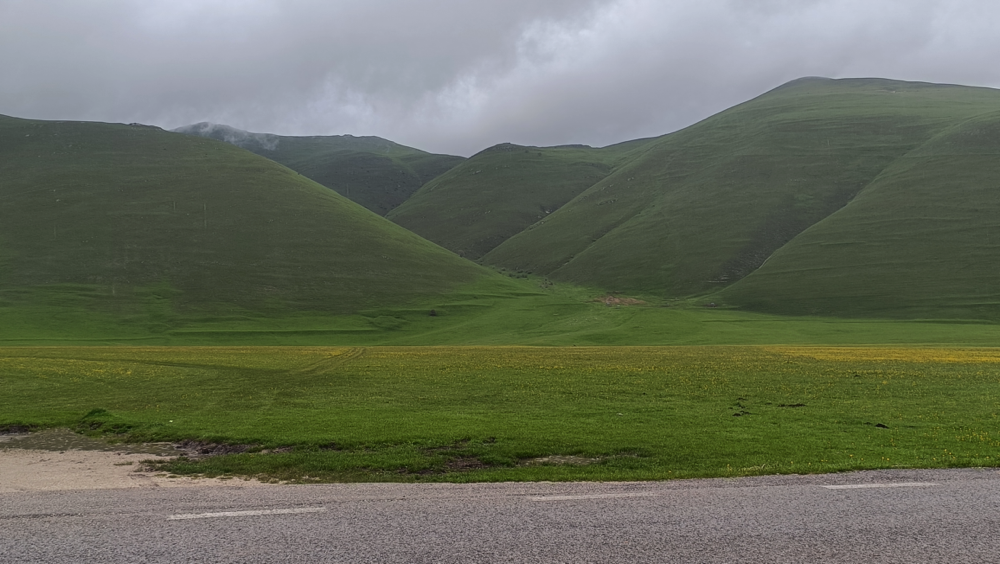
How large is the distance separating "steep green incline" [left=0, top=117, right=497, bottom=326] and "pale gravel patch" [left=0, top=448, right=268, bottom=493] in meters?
119

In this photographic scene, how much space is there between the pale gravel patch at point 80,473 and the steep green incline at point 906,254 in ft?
471

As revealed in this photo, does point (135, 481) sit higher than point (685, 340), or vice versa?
point (135, 481)

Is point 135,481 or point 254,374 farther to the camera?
point 254,374

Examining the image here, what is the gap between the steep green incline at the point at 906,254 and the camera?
139 m

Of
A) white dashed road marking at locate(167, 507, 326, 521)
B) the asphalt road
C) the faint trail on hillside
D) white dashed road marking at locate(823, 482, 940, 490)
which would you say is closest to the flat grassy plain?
the faint trail on hillside

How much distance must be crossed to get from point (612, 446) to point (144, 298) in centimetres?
14263

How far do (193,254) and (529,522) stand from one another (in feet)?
554

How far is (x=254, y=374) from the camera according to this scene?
4975 centimetres

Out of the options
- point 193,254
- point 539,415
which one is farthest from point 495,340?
point 193,254

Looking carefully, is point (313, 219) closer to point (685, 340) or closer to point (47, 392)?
point (685, 340)

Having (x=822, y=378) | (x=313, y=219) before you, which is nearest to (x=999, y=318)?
(x=822, y=378)

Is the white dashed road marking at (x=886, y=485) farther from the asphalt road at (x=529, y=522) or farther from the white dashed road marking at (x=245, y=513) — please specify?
the white dashed road marking at (x=245, y=513)

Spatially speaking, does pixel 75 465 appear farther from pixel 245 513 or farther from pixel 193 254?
pixel 193 254

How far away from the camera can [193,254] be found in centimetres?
16225
